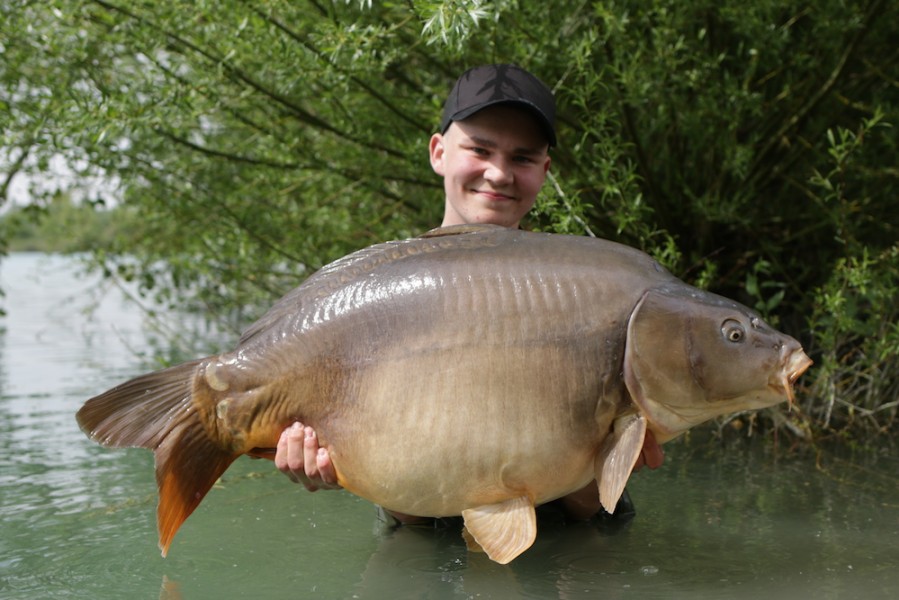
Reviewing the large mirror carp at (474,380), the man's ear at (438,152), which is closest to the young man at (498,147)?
the man's ear at (438,152)

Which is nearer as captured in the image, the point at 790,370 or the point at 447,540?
the point at 790,370

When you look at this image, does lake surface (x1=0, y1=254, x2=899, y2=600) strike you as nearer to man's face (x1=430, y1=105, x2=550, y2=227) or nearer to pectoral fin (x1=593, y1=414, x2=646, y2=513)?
pectoral fin (x1=593, y1=414, x2=646, y2=513)

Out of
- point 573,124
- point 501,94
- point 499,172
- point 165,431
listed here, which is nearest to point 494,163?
point 499,172

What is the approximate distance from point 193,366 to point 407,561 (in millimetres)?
733

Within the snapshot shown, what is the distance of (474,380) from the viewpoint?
2.24m

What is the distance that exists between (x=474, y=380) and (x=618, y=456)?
1.13 feet

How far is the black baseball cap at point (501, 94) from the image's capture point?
9.25 feet

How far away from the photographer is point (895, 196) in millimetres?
4293

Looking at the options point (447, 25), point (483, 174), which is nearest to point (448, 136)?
point (483, 174)

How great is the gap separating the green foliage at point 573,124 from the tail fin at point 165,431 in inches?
50.6

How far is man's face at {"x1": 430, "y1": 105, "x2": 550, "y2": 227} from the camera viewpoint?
2875mm

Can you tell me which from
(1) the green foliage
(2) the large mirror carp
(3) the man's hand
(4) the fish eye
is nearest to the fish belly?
(2) the large mirror carp

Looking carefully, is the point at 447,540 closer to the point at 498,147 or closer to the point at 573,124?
the point at 498,147

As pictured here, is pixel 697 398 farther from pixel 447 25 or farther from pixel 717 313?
pixel 447 25
